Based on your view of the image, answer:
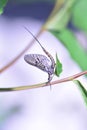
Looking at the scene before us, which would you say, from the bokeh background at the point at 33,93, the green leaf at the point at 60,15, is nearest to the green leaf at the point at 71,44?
the green leaf at the point at 60,15

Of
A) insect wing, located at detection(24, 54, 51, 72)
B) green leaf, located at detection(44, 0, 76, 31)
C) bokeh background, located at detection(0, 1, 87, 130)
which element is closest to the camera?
insect wing, located at detection(24, 54, 51, 72)

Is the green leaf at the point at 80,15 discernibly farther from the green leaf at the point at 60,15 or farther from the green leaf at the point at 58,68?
the green leaf at the point at 58,68

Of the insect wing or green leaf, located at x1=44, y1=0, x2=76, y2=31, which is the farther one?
green leaf, located at x1=44, y1=0, x2=76, y2=31

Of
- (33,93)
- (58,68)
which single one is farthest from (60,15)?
(33,93)

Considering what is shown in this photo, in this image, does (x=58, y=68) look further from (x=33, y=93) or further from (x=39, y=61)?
(x=33, y=93)

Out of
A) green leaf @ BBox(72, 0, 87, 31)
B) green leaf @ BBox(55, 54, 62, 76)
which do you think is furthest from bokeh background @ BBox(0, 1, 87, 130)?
green leaf @ BBox(55, 54, 62, 76)

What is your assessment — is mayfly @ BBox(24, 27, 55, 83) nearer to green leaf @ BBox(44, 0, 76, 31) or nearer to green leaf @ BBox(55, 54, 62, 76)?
green leaf @ BBox(55, 54, 62, 76)
